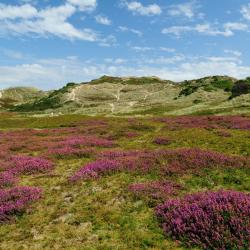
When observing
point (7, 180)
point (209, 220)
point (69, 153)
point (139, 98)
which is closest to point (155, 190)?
point (209, 220)

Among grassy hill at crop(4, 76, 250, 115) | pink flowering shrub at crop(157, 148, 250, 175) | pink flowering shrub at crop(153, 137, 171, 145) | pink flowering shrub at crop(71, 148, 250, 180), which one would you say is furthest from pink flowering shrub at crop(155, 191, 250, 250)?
grassy hill at crop(4, 76, 250, 115)

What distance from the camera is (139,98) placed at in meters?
148

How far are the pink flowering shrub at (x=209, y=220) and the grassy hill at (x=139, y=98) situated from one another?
65590mm

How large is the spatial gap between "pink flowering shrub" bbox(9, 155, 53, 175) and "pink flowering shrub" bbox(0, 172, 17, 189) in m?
1.03

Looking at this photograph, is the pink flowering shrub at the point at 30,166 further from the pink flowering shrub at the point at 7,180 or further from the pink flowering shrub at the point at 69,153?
the pink flowering shrub at the point at 69,153

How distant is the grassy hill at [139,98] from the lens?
102 metres

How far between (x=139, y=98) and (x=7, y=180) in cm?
12830

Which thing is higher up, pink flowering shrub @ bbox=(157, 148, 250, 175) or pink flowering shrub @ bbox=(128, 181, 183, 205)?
pink flowering shrub @ bbox=(157, 148, 250, 175)

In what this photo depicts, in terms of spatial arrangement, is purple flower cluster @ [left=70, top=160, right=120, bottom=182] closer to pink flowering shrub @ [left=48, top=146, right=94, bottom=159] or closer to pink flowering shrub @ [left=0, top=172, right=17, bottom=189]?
pink flowering shrub @ [left=0, top=172, right=17, bottom=189]

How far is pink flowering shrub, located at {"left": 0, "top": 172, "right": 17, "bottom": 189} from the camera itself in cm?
2105

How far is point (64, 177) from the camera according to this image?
890 inches

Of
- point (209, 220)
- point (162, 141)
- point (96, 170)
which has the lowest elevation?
point (96, 170)

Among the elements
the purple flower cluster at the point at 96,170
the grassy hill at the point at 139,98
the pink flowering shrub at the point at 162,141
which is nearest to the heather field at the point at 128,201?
the purple flower cluster at the point at 96,170

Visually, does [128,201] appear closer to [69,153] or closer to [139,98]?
[69,153]
